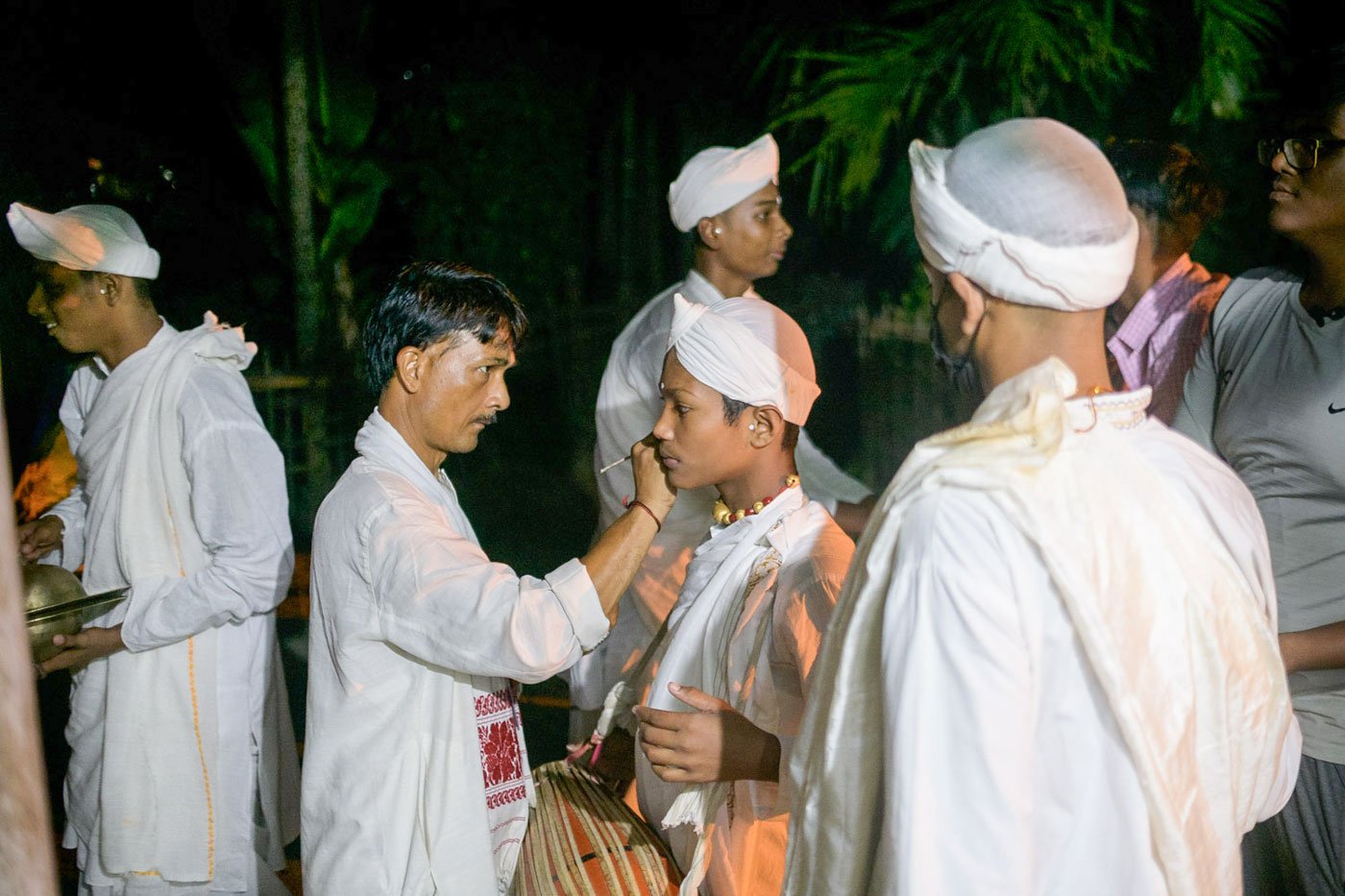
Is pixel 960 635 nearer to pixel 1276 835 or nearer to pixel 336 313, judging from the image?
pixel 1276 835

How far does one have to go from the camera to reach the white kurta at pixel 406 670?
2148mm

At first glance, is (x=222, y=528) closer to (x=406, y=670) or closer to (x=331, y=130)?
(x=406, y=670)

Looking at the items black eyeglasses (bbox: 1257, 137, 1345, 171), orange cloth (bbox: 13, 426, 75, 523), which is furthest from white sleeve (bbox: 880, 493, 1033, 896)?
orange cloth (bbox: 13, 426, 75, 523)

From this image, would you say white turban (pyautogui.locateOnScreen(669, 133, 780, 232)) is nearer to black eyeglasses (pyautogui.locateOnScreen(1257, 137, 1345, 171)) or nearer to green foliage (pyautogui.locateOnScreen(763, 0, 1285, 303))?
green foliage (pyautogui.locateOnScreen(763, 0, 1285, 303))

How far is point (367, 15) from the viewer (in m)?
5.98

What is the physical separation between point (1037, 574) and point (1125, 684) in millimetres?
181

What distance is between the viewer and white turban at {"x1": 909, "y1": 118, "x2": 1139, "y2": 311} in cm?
154

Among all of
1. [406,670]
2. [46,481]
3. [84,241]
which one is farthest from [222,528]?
[46,481]

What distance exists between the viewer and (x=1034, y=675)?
1.45m

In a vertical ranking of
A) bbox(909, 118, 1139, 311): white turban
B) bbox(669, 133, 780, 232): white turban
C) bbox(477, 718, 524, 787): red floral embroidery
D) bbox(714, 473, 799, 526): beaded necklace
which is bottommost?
bbox(477, 718, 524, 787): red floral embroidery

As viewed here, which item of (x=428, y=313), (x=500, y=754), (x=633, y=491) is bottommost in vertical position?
(x=500, y=754)

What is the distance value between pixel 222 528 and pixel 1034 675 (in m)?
2.39

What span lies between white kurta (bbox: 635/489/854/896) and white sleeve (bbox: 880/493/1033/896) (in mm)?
507

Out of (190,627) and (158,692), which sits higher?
(190,627)
